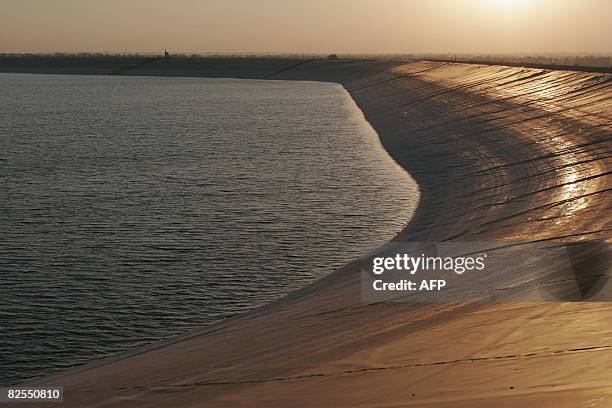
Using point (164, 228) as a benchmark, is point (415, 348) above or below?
below

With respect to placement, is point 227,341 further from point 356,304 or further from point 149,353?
point 356,304

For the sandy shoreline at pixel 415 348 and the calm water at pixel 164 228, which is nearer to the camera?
the sandy shoreline at pixel 415 348

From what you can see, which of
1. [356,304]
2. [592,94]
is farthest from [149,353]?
[592,94]

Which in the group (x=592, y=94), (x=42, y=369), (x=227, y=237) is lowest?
(x=42, y=369)

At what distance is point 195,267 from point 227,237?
369 cm

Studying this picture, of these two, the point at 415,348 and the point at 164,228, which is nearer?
the point at 415,348

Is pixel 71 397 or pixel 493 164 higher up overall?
pixel 493 164

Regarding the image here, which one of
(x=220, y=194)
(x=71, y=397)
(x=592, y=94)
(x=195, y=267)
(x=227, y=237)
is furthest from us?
(x=592, y=94)

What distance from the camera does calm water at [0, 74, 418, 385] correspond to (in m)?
18.2

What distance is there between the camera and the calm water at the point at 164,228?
18.2m

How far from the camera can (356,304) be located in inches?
663

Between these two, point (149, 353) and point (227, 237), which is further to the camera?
point (227, 237)

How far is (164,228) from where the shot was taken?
27.2 meters

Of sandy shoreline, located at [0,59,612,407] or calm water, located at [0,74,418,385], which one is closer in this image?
sandy shoreline, located at [0,59,612,407]
